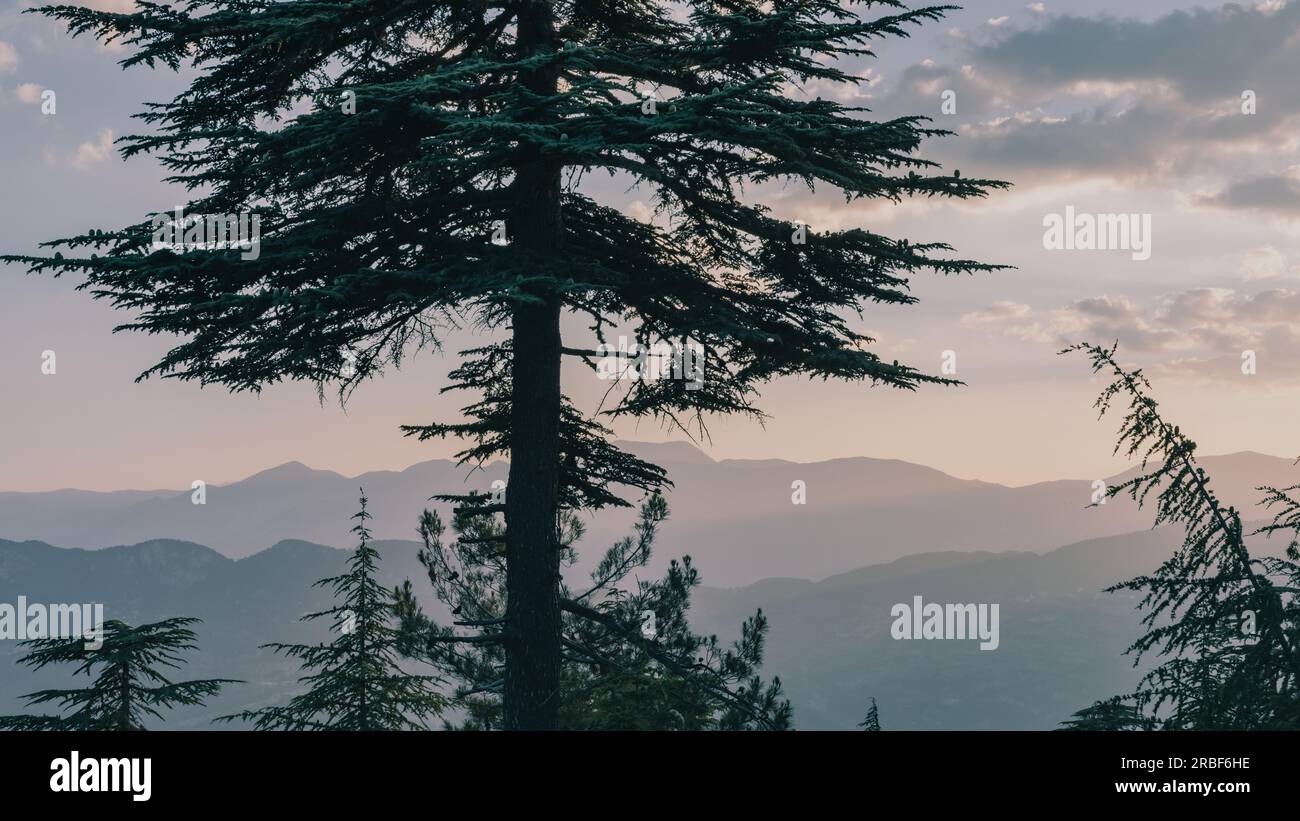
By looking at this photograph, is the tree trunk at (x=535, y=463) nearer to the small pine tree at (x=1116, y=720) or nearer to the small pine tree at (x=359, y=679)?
the small pine tree at (x=359, y=679)

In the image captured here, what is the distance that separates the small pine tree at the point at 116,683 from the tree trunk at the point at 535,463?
385 cm

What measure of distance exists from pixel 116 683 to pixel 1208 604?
9.40m

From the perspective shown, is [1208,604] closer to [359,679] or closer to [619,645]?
[359,679]

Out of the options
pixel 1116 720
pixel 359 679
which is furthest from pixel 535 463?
pixel 1116 720

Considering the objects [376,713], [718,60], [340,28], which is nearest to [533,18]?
[340,28]

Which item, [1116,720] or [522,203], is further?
[522,203]

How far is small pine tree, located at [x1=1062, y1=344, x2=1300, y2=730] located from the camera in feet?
21.8

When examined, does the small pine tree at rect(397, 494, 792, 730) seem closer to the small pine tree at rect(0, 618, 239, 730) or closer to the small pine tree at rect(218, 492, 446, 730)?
the small pine tree at rect(218, 492, 446, 730)

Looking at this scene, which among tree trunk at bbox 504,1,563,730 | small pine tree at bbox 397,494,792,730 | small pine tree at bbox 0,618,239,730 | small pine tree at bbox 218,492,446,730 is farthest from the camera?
tree trunk at bbox 504,1,563,730

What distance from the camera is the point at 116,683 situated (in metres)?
8.62

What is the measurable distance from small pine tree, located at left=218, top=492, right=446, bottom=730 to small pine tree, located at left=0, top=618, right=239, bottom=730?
1.49 m

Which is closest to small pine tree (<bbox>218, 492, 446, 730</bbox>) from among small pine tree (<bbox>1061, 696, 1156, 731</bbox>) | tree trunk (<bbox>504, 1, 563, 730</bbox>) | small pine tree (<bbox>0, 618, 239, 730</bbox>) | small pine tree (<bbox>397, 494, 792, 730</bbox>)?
small pine tree (<bbox>397, 494, 792, 730</bbox>)
